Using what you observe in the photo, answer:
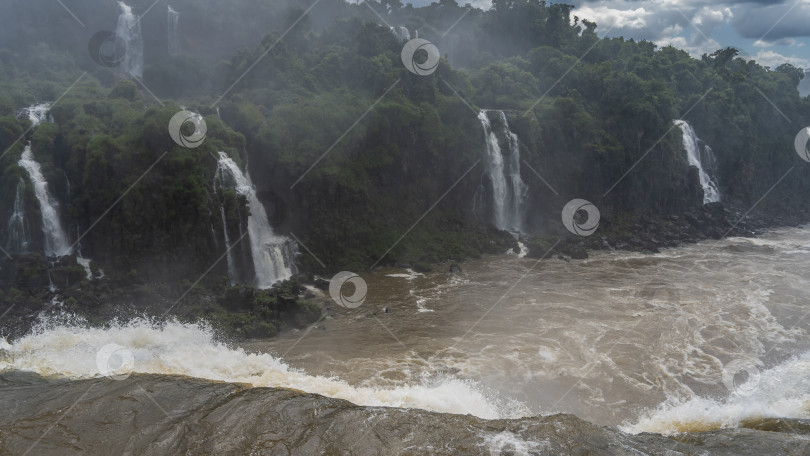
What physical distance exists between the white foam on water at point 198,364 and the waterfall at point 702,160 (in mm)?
33771

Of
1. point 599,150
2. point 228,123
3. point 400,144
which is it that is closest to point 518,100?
point 599,150

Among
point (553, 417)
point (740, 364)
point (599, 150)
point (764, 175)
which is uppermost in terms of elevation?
point (599, 150)

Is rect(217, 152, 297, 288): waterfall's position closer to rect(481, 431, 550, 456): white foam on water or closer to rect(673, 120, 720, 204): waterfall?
rect(481, 431, 550, 456): white foam on water

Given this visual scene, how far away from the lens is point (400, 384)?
15.0m

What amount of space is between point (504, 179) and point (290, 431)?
2529 cm

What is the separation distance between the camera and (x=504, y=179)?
108ft

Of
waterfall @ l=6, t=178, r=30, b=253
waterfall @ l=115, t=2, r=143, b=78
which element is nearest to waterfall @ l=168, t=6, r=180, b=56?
waterfall @ l=115, t=2, r=143, b=78

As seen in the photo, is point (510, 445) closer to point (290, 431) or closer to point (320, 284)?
point (290, 431)

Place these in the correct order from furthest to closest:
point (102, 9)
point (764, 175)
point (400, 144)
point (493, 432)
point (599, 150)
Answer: point (764, 175) < point (102, 9) < point (599, 150) < point (400, 144) < point (493, 432)

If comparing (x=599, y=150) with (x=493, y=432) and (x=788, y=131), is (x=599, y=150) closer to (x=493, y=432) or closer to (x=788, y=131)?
(x=788, y=131)

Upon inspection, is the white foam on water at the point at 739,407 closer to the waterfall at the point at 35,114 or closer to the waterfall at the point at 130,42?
the waterfall at the point at 35,114

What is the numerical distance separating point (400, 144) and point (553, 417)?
21531mm

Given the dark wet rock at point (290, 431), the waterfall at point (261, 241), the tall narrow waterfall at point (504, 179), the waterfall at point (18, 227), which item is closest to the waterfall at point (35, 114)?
the waterfall at point (18, 227)

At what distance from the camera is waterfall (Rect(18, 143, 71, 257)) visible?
20.2 metres
